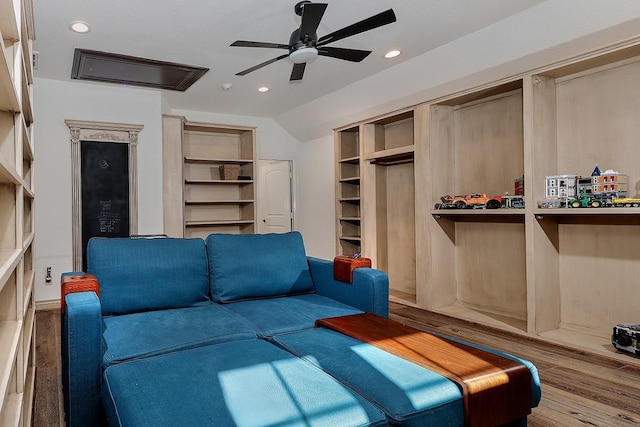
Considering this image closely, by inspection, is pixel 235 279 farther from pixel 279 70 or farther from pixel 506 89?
pixel 506 89

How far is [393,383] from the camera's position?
1.45 metres

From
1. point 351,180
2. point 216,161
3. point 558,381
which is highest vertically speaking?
point 216,161

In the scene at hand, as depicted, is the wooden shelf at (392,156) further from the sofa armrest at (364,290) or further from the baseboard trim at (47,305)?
the baseboard trim at (47,305)

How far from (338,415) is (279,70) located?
3.95 m

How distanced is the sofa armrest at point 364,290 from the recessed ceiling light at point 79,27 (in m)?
2.71

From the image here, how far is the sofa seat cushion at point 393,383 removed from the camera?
1.34 m

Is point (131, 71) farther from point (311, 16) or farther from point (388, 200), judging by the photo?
point (388, 200)

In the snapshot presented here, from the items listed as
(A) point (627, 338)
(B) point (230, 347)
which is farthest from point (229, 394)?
(A) point (627, 338)

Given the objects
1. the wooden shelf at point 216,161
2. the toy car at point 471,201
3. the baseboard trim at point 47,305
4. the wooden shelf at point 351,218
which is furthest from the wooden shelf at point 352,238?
the baseboard trim at point 47,305

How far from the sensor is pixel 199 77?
467 centimetres

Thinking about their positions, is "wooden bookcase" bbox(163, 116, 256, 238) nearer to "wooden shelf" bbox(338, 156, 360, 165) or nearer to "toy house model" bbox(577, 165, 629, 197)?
"wooden shelf" bbox(338, 156, 360, 165)

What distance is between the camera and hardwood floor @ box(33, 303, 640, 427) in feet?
7.07

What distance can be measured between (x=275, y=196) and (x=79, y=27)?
14.3ft

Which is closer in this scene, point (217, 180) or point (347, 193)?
point (347, 193)
